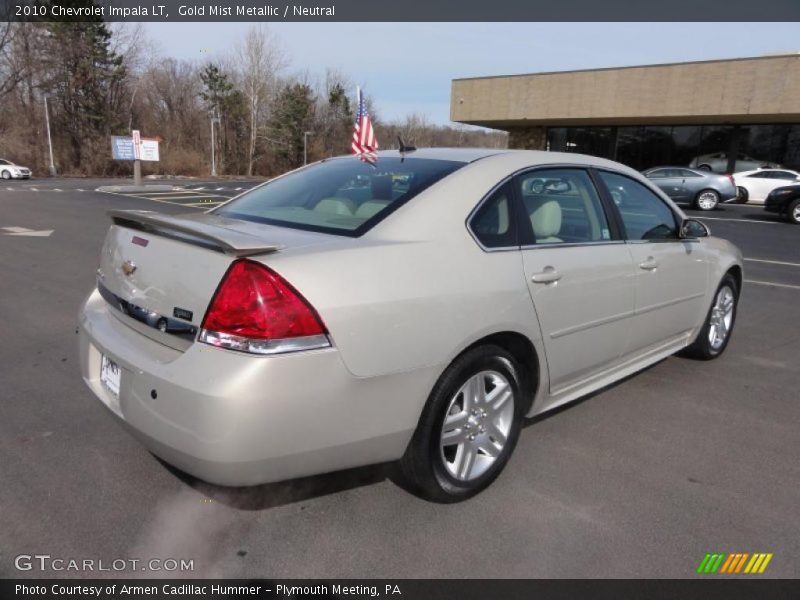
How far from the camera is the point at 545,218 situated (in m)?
3.05

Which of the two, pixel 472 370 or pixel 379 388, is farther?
pixel 472 370

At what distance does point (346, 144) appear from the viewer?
217 feet

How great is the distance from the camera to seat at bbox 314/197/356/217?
9.03 ft

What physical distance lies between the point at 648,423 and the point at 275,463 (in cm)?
245

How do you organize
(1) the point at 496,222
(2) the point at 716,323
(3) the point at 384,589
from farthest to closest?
(2) the point at 716,323
(1) the point at 496,222
(3) the point at 384,589

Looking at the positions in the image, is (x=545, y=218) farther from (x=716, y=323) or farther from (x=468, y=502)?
(x=716, y=323)

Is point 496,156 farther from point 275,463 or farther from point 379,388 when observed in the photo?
point 275,463

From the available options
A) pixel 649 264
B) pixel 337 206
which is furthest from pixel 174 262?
pixel 649 264

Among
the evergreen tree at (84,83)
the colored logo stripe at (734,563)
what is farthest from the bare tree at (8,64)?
the colored logo stripe at (734,563)

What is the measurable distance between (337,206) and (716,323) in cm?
347

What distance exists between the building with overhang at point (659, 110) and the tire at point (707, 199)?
292 inches

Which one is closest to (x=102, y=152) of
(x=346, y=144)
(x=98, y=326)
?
(x=346, y=144)

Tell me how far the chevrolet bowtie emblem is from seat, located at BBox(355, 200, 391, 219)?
0.99 m

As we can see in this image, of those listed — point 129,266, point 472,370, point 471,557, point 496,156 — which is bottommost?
point 471,557
